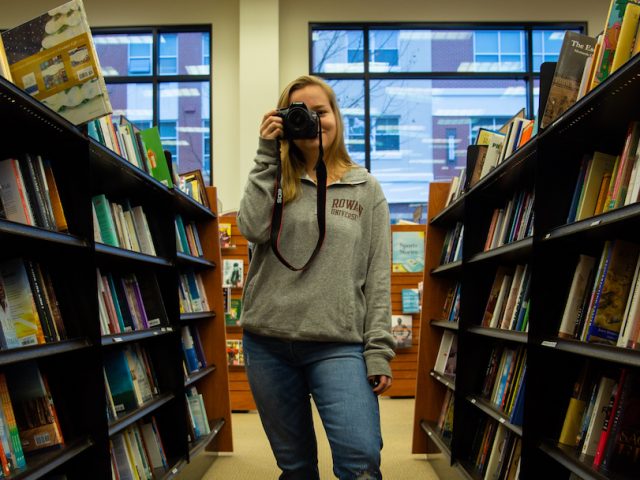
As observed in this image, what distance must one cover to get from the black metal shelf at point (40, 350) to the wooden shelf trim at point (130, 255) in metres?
0.28

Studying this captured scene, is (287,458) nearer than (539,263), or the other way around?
(287,458)

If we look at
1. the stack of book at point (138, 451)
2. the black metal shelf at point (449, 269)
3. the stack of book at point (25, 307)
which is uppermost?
the black metal shelf at point (449, 269)

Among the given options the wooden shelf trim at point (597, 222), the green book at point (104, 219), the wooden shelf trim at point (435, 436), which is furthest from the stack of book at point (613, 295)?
the green book at point (104, 219)

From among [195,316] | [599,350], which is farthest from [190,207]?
[599,350]

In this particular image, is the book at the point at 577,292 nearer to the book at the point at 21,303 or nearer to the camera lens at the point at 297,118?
the camera lens at the point at 297,118

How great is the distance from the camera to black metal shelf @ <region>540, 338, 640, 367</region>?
116 cm

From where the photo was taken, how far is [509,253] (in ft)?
6.49

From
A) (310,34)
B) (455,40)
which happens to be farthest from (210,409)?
(455,40)

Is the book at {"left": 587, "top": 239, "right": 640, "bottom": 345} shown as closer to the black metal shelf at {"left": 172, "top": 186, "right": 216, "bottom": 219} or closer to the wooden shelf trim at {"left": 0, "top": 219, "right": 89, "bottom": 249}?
the wooden shelf trim at {"left": 0, "top": 219, "right": 89, "bottom": 249}

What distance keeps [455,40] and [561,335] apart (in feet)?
18.9

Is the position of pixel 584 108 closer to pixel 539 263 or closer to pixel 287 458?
pixel 539 263

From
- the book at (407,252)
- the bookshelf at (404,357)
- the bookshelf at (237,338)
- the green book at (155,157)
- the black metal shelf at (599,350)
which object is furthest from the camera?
the book at (407,252)

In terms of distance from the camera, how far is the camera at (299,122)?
1409 millimetres

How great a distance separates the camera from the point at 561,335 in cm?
159
